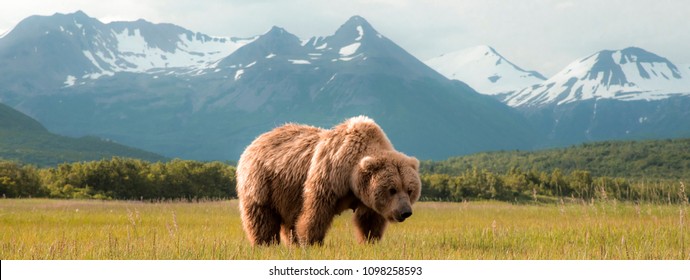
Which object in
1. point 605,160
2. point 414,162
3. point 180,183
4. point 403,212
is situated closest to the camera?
point 403,212

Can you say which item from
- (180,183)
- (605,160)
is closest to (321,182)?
(180,183)

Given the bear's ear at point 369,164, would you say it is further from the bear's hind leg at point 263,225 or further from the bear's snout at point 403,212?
the bear's hind leg at point 263,225

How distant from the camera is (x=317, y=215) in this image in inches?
372

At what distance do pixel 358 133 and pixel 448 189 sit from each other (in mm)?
56467

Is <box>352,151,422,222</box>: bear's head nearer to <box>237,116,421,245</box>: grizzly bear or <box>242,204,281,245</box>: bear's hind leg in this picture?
<box>237,116,421,245</box>: grizzly bear

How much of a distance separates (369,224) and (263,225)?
1650 mm

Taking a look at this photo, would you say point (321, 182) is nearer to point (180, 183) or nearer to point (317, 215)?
point (317, 215)

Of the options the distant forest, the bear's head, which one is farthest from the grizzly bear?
the distant forest

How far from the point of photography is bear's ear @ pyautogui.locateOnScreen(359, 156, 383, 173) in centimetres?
918

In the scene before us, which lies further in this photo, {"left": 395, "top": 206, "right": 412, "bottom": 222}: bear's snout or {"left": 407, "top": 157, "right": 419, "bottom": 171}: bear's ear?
{"left": 407, "top": 157, "right": 419, "bottom": 171}: bear's ear

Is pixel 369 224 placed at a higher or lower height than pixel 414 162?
lower

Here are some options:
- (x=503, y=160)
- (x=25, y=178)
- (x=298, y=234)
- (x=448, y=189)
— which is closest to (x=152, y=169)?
(x=25, y=178)

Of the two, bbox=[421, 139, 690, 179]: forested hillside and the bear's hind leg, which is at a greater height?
the bear's hind leg

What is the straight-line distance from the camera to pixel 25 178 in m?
51.0
